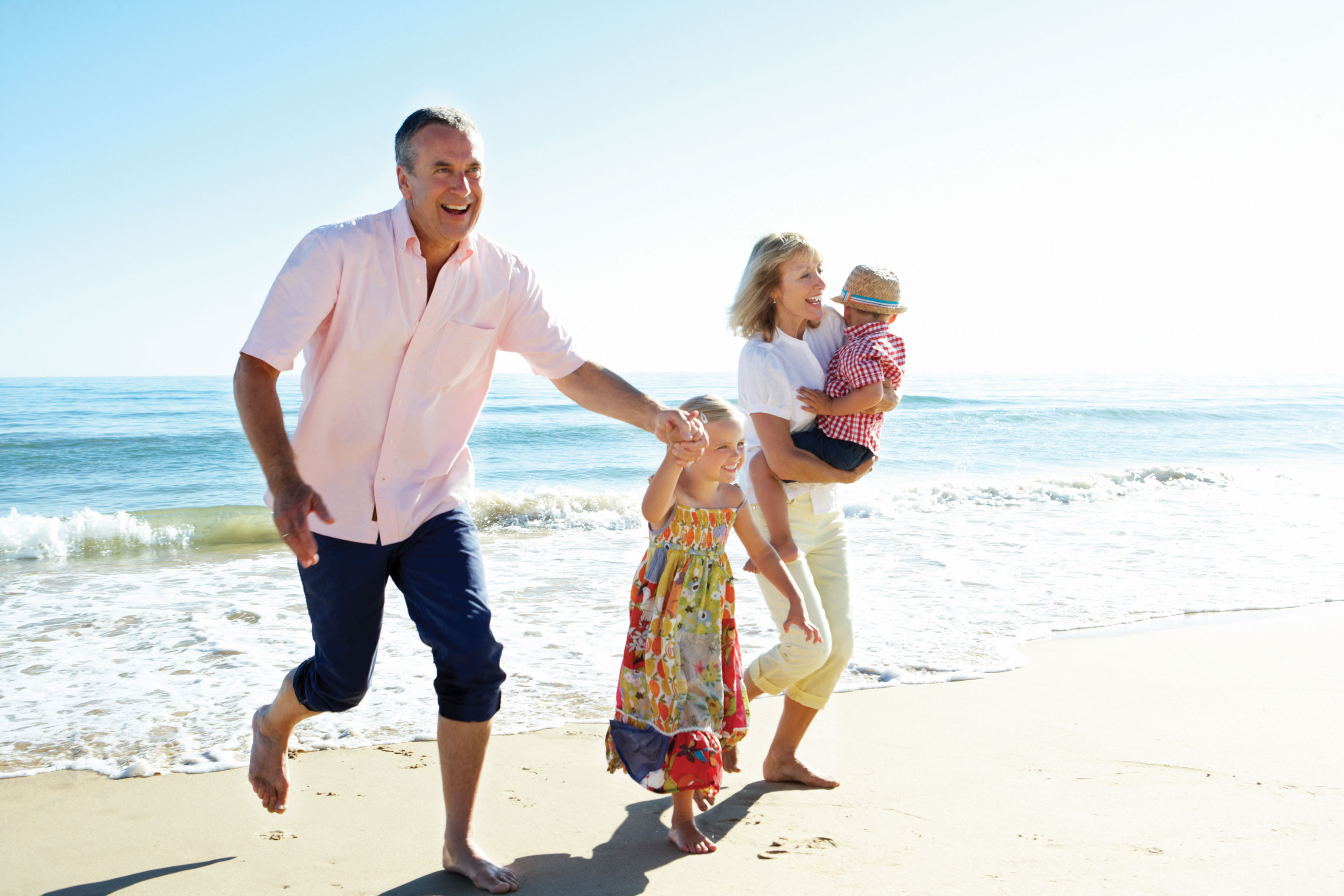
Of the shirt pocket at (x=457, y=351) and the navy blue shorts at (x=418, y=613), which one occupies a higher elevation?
the shirt pocket at (x=457, y=351)

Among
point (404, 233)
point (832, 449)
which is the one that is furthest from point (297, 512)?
point (832, 449)

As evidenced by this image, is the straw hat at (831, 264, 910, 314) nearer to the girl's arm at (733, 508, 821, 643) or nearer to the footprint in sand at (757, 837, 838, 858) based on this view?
the girl's arm at (733, 508, 821, 643)

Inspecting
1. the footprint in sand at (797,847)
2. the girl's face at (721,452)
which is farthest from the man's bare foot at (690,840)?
the girl's face at (721,452)

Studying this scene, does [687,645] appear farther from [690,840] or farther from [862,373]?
[862,373]

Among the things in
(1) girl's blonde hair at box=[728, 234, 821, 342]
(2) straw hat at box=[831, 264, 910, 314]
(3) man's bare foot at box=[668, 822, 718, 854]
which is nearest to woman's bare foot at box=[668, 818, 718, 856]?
(3) man's bare foot at box=[668, 822, 718, 854]

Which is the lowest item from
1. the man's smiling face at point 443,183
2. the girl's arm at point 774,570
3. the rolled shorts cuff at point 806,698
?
the rolled shorts cuff at point 806,698

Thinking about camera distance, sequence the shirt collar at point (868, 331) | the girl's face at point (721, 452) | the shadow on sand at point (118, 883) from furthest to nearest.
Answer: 1. the shirt collar at point (868, 331)
2. the girl's face at point (721, 452)
3. the shadow on sand at point (118, 883)

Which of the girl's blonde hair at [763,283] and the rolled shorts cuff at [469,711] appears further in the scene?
the girl's blonde hair at [763,283]

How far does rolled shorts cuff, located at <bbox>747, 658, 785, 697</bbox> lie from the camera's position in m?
3.40

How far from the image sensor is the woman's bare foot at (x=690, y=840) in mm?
2855

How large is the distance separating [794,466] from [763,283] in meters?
0.72

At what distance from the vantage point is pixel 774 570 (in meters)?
3.14

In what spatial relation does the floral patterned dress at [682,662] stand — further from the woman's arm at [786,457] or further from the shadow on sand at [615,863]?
the woman's arm at [786,457]

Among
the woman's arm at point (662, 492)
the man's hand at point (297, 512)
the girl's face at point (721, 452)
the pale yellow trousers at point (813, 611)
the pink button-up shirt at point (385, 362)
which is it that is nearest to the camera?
the man's hand at point (297, 512)
